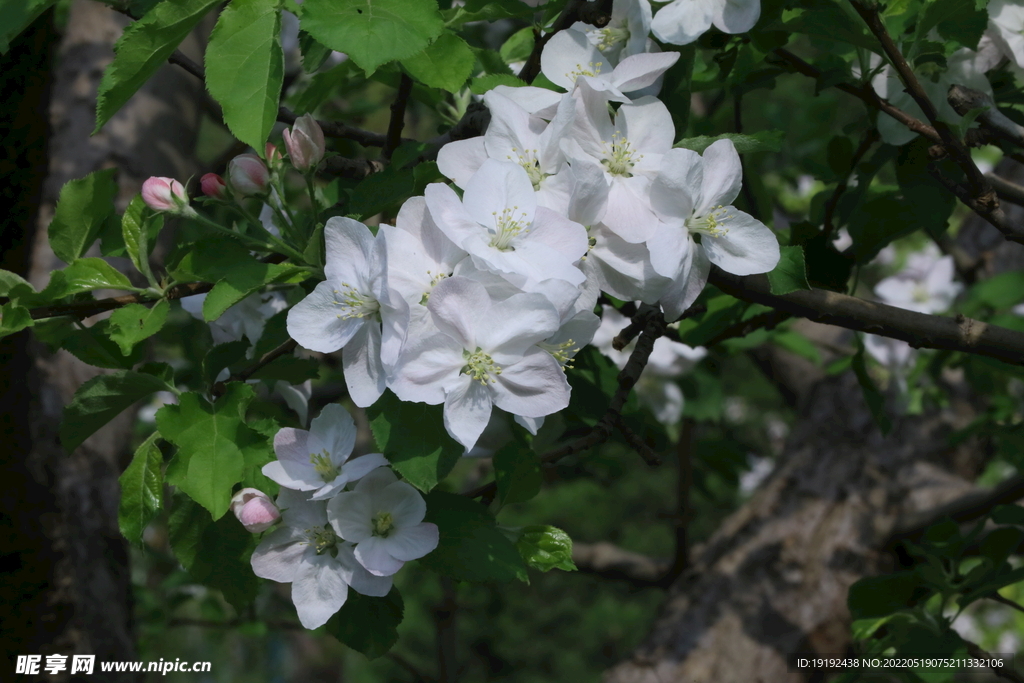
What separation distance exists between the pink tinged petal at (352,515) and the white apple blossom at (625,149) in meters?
0.45

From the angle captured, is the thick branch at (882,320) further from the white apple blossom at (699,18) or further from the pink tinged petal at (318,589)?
the pink tinged petal at (318,589)

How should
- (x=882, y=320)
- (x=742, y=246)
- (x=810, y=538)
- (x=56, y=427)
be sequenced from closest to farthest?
(x=742, y=246)
(x=882, y=320)
(x=56, y=427)
(x=810, y=538)

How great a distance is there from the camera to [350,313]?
876 millimetres

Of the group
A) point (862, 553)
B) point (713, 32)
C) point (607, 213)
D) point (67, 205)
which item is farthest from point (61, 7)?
point (862, 553)

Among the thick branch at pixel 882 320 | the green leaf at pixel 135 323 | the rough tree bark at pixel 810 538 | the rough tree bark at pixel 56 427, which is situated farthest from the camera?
the rough tree bark at pixel 810 538

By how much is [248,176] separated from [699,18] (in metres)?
0.63

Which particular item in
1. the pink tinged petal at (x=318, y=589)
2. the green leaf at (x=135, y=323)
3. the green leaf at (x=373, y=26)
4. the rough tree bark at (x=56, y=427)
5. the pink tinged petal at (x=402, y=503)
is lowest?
the rough tree bark at (x=56, y=427)

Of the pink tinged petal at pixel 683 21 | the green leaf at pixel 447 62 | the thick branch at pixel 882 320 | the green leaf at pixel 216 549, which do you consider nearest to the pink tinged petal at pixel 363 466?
the green leaf at pixel 216 549

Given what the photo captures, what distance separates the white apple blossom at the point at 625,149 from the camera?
0.92 metres

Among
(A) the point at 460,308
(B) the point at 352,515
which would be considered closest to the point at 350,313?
(A) the point at 460,308

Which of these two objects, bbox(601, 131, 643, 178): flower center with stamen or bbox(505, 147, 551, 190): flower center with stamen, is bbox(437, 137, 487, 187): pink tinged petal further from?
bbox(601, 131, 643, 178): flower center with stamen

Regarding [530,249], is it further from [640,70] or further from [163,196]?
[163,196]

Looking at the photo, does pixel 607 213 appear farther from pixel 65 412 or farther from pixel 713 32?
pixel 65 412

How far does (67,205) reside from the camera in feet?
3.43
